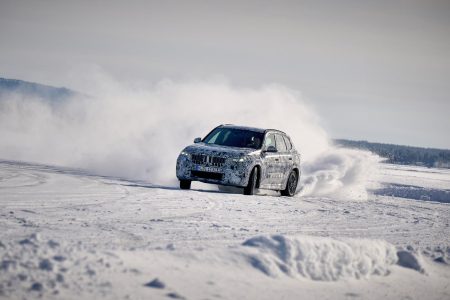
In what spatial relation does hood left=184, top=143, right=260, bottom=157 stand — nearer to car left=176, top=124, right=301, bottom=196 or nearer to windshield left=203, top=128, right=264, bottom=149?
car left=176, top=124, right=301, bottom=196

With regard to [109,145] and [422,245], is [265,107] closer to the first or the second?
[109,145]

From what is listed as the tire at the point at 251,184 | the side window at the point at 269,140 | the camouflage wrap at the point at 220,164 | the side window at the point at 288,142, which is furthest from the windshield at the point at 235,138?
the side window at the point at 288,142

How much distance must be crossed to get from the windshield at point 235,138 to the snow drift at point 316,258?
8.49 meters

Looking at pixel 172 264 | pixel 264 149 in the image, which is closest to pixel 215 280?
pixel 172 264

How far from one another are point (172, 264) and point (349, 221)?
6.10 metres

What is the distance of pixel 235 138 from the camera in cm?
1586

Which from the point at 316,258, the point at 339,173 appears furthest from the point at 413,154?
the point at 316,258

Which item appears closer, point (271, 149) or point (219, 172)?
point (219, 172)

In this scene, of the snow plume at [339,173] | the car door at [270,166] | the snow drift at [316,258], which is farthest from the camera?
the snow plume at [339,173]

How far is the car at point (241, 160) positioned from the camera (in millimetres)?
14602

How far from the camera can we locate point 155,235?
764 cm

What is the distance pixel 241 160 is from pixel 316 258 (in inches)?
320

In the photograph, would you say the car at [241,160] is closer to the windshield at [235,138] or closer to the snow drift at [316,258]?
the windshield at [235,138]

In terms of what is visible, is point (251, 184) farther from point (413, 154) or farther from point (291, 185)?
point (413, 154)
